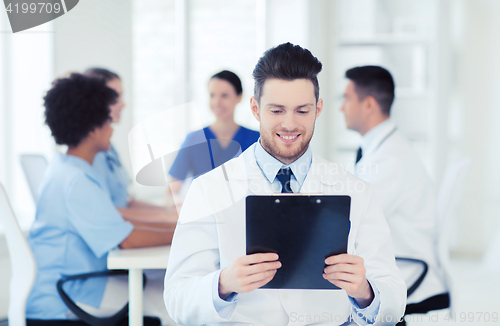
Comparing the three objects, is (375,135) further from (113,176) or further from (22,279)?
(22,279)

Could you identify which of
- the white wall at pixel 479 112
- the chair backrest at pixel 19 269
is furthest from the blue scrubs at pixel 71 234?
the white wall at pixel 479 112

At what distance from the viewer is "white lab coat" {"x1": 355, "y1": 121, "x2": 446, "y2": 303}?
72.4 inches

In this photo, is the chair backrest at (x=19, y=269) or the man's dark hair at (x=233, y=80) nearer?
the chair backrest at (x=19, y=269)

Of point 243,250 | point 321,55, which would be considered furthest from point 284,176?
point 321,55

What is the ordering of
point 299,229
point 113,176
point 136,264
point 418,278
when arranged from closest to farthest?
point 299,229 < point 136,264 < point 418,278 < point 113,176

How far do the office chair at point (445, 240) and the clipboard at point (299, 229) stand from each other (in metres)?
0.93

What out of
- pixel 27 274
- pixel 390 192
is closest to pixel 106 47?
pixel 27 274

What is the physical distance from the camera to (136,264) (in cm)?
154

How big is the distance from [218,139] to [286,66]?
551 mm

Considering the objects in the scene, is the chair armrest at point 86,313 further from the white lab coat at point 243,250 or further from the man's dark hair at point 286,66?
the man's dark hair at point 286,66

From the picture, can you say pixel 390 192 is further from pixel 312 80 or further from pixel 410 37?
pixel 410 37

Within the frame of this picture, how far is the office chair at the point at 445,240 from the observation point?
5.86ft

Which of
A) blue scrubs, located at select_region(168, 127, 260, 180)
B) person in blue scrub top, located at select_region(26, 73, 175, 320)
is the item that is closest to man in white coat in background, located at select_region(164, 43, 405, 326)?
blue scrubs, located at select_region(168, 127, 260, 180)

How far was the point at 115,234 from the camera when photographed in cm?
165
